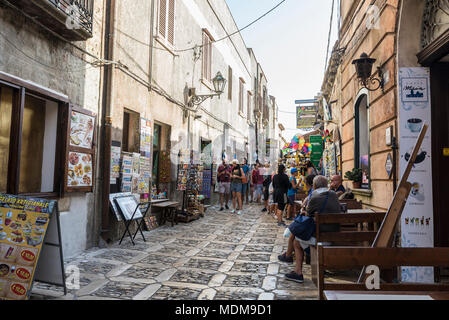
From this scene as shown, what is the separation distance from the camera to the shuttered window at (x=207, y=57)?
516 inches

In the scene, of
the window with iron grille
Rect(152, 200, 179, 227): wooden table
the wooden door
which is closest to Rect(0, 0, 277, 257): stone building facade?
Rect(152, 200, 179, 227): wooden table

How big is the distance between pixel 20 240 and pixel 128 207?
10.8 ft

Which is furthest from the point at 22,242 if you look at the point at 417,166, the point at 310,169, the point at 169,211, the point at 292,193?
the point at 292,193

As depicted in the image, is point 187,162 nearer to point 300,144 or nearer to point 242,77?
point 300,144

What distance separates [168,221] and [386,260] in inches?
299

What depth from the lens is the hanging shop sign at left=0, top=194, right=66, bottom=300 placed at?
140 inches

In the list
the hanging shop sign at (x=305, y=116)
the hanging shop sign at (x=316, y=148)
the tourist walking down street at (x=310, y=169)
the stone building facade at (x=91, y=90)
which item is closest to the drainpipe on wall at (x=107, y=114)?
the stone building facade at (x=91, y=90)

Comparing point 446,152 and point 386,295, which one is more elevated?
point 446,152

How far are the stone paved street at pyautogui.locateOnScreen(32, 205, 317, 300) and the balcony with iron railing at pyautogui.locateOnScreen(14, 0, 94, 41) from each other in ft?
11.8

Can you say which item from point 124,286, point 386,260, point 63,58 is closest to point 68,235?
point 124,286

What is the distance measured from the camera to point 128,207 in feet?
22.8

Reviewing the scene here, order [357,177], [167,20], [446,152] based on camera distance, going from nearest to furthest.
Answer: [446,152] < [357,177] < [167,20]

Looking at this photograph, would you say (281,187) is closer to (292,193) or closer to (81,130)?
(292,193)

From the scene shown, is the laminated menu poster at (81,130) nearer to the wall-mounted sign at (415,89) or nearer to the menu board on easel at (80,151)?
the menu board on easel at (80,151)
